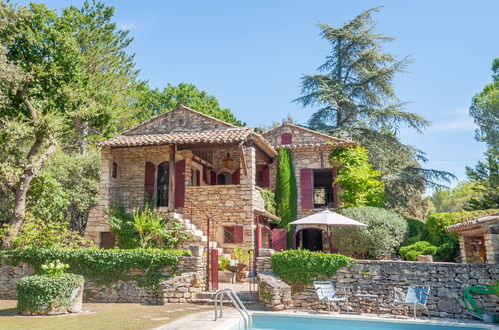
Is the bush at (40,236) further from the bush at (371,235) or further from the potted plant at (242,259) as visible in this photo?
the bush at (371,235)

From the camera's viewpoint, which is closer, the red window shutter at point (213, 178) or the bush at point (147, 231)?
the bush at point (147, 231)

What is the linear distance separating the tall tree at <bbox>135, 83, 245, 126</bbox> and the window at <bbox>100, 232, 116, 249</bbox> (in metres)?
13.9

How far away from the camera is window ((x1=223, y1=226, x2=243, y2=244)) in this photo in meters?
15.2

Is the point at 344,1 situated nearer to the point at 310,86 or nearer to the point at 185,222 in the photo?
the point at 185,222

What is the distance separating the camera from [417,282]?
10016mm

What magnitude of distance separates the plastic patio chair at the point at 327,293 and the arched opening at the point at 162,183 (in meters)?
8.78

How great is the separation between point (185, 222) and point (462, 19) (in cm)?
1119

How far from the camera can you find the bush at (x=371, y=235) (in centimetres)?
1422

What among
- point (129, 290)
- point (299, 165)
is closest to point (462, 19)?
point (299, 165)

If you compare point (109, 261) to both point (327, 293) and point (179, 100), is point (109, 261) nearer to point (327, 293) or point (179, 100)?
point (327, 293)

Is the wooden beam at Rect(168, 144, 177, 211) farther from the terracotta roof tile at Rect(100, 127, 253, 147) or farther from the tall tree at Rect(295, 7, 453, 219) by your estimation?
the tall tree at Rect(295, 7, 453, 219)

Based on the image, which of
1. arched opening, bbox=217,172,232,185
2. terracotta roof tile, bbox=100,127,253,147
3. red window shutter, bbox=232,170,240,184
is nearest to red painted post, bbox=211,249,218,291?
terracotta roof tile, bbox=100,127,253,147

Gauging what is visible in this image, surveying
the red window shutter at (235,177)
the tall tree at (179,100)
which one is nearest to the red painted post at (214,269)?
the red window shutter at (235,177)

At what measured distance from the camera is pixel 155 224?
1391 centimetres
